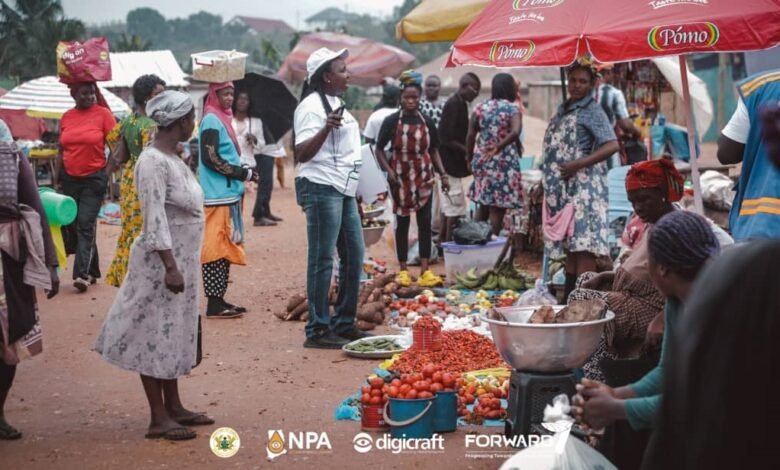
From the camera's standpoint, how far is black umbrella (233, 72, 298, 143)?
14859 millimetres

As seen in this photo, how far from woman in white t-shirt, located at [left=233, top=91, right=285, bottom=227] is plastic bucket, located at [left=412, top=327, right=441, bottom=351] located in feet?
19.9

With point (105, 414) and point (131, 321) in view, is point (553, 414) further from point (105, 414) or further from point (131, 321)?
point (105, 414)

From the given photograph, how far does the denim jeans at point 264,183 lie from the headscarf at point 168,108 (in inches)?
378

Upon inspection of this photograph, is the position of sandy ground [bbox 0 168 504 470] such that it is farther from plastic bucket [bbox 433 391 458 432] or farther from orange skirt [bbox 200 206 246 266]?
orange skirt [bbox 200 206 246 266]

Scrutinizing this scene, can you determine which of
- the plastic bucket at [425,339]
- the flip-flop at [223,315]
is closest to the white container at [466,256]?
the flip-flop at [223,315]

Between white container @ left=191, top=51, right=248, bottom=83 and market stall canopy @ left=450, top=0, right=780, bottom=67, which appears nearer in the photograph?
market stall canopy @ left=450, top=0, right=780, bottom=67

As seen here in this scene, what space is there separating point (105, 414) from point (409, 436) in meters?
1.90

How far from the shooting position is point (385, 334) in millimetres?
8258

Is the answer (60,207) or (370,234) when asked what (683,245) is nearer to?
(60,207)

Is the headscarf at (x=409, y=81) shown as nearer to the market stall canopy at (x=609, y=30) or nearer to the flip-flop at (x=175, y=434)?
the market stall canopy at (x=609, y=30)

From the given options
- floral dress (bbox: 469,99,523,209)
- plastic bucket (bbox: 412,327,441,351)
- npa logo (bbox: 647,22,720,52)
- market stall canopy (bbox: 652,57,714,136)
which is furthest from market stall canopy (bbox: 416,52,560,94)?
npa logo (bbox: 647,22,720,52)

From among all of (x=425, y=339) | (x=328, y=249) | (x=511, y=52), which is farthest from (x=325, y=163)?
(x=511, y=52)

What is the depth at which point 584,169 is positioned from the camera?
7.51m

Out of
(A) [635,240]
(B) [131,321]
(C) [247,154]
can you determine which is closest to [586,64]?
(A) [635,240]
